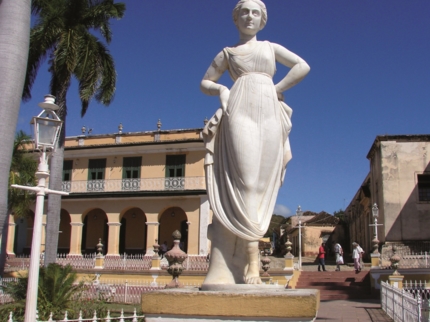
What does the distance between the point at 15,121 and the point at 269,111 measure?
5448 millimetres

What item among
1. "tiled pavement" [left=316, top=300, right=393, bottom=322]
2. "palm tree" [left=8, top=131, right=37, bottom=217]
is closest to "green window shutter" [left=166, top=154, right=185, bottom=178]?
"palm tree" [left=8, top=131, right=37, bottom=217]

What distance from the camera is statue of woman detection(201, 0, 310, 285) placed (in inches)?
153

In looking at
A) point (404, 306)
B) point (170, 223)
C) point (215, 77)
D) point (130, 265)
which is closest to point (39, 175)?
point (215, 77)

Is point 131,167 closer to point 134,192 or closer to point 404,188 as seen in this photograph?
point 134,192

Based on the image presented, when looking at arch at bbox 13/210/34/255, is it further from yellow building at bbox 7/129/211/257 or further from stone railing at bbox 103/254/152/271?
stone railing at bbox 103/254/152/271

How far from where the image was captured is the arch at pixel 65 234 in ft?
101

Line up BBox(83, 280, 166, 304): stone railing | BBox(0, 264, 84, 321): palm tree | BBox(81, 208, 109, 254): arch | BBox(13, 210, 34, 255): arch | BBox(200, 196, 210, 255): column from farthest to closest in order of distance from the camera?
BBox(13, 210, 34, 255): arch
BBox(81, 208, 109, 254): arch
BBox(200, 196, 210, 255): column
BBox(83, 280, 166, 304): stone railing
BBox(0, 264, 84, 321): palm tree

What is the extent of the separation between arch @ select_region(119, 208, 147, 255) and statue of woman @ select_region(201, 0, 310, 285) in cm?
2598

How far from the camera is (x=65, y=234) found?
31.4 metres

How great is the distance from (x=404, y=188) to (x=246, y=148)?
21870 mm

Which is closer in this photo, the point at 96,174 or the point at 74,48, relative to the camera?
the point at 74,48

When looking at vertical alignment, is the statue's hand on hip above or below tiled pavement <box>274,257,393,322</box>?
above

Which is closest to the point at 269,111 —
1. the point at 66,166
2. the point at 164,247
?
the point at 164,247

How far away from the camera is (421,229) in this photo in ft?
76.3
